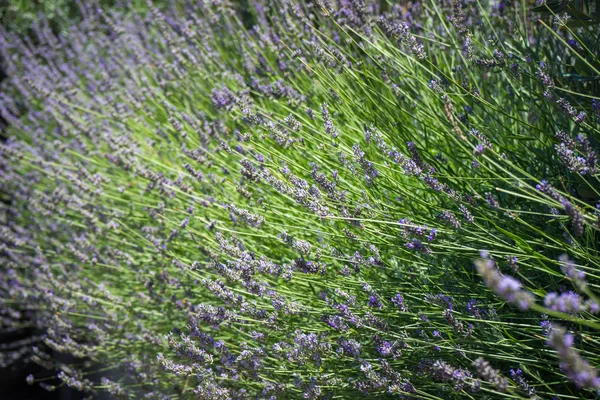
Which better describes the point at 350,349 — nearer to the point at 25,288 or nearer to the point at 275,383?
the point at 275,383

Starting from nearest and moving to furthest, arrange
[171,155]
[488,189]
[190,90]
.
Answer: [488,189]
[171,155]
[190,90]

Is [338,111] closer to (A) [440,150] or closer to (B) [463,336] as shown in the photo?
(A) [440,150]

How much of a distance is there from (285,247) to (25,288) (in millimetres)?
2016

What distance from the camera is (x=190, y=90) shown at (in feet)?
11.3

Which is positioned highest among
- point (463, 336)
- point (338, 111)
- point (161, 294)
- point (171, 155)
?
point (338, 111)

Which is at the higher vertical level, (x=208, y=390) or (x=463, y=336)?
(x=463, y=336)

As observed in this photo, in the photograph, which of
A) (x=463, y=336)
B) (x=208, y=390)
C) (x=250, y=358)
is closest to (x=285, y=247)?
(x=250, y=358)

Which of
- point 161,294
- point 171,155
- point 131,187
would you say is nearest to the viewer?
point 161,294

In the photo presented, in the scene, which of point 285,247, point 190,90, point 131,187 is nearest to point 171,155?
point 131,187

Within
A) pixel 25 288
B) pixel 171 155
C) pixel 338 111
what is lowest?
pixel 25 288

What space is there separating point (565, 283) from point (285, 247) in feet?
3.02

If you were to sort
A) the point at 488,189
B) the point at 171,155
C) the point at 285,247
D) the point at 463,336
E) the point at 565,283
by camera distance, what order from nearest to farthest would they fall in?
the point at 463,336 → the point at 565,283 → the point at 488,189 → the point at 285,247 → the point at 171,155

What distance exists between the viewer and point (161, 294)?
2410mm

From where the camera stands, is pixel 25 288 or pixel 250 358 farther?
pixel 25 288
